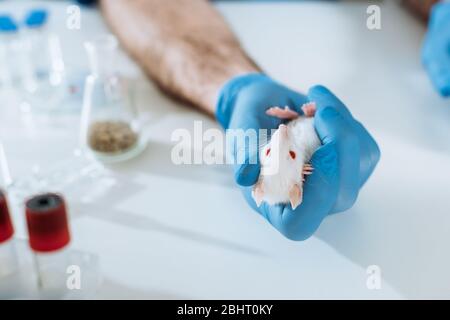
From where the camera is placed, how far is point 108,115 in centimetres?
78

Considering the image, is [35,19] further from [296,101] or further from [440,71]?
[440,71]

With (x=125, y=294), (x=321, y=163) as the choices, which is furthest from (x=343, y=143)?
(x=125, y=294)

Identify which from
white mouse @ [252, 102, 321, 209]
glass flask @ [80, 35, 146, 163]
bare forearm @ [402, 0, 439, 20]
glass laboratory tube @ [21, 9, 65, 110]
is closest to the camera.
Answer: white mouse @ [252, 102, 321, 209]

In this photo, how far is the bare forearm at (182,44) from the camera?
0.85 m

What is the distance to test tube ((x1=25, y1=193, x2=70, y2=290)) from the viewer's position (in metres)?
0.55

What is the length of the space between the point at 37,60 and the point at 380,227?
613 millimetres

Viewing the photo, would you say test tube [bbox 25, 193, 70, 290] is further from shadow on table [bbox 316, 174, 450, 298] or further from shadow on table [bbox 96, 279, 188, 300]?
shadow on table [bbox 316, 174, 450, 298]

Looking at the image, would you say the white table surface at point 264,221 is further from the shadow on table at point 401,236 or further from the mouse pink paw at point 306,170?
the mouse pink paw at point 306,170

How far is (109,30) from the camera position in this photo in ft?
3.56

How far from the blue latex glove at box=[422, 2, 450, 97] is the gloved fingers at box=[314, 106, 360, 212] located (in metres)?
0.31

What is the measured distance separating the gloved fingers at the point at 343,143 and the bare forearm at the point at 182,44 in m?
0.25

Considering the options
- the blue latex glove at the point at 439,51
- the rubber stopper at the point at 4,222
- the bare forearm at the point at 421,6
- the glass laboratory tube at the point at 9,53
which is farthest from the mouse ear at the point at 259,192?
the bare forearm at the point at 421,6

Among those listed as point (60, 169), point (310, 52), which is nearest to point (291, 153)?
point (60, 169)

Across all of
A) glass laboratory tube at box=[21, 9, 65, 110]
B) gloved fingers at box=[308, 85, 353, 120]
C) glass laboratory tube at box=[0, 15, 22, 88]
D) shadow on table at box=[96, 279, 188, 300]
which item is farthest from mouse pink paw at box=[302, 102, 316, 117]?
glass laboratory tube at box=[0, 15, 22, 88]
